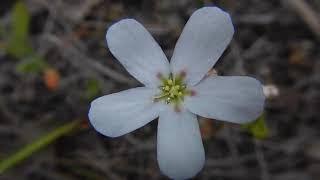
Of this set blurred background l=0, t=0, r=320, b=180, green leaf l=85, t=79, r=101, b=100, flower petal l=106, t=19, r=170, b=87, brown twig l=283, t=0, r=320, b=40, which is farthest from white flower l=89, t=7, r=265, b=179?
brown twig l=283, t=0, r=320, b=40

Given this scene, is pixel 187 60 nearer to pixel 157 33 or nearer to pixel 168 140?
pixel 168 140

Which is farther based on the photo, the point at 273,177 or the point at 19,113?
the point at 19,113

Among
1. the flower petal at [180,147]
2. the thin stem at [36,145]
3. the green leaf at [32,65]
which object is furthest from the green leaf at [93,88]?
the flower petal at [180,147]

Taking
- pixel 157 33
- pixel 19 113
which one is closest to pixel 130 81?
pixel 157 33

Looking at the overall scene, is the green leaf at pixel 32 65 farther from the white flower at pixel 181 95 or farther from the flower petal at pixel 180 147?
the flower petal at pixel 180 147

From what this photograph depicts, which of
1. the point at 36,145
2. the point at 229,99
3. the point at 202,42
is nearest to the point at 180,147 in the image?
the point at 229,99

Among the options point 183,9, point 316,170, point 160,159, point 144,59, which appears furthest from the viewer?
point 183,9

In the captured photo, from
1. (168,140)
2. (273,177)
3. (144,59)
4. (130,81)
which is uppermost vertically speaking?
(144,59)

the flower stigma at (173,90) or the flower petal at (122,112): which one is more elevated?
the flower petal at (122,112)
